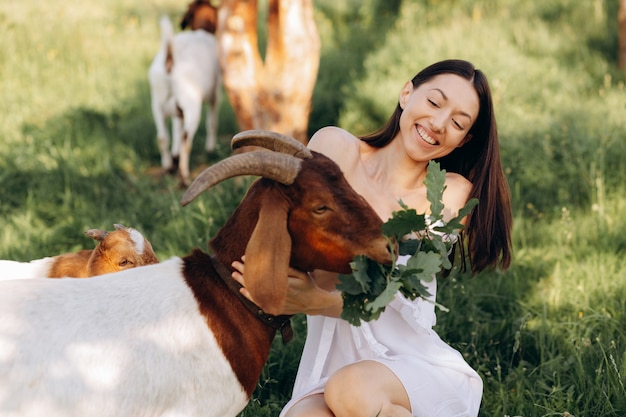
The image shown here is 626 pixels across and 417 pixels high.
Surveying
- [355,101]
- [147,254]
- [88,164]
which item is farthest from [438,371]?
[355,101]

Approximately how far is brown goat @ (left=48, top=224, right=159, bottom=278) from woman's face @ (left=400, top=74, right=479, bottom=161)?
1.22 metres

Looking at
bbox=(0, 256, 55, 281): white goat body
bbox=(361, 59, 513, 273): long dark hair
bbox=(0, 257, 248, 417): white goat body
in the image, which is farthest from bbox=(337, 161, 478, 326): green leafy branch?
bbox=(0, 256, 55, 281): white goat body

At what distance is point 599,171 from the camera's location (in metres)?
6.05

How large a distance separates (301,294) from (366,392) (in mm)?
454

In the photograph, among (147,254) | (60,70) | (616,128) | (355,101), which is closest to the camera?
(147,254)

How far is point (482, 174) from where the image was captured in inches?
139

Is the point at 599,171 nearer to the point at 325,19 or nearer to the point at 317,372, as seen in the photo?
the point at 317,372

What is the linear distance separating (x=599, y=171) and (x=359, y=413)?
3.82 m

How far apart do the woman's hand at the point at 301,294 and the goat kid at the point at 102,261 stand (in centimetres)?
79

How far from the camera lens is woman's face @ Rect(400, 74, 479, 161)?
3.36 m

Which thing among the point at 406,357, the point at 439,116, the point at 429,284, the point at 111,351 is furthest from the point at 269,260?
the point at 439,116

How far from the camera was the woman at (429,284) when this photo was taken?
3.01 metres

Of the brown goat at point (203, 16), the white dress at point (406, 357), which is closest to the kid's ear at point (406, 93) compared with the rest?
the white dress at point (406, 357)

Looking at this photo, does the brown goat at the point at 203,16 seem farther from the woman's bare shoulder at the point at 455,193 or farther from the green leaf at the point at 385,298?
the green leaf at the point at 385,298
